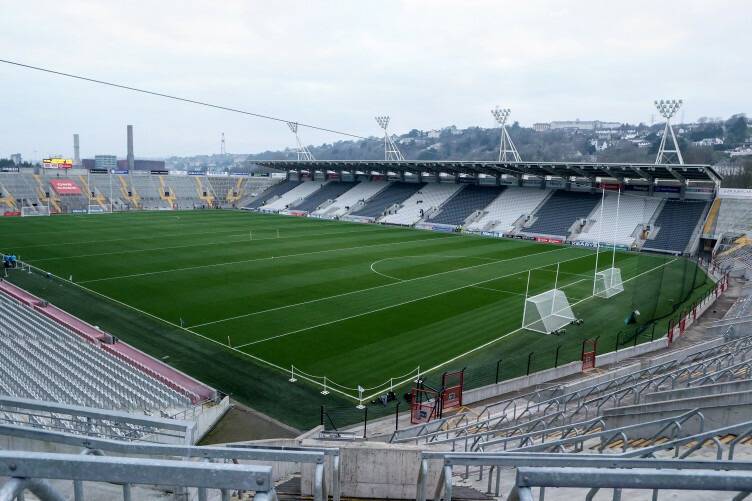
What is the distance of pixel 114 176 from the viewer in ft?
283

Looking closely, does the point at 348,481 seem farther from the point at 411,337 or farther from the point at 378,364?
the point at 411,337

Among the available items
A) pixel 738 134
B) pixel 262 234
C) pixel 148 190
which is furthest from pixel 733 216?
pixel 738 134

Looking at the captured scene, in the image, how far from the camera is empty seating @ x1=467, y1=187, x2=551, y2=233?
60.4m

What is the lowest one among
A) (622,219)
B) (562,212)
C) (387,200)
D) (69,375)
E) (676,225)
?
(69,375)

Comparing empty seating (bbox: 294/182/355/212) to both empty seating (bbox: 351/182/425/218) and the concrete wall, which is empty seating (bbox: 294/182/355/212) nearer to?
empty seating (bbox: 351/182/425/218)

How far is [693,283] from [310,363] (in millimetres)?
26915

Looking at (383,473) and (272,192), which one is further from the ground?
(272,192)

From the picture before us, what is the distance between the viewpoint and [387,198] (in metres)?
75.1

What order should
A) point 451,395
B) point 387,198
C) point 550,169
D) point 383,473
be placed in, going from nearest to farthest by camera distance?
1. point 383,473
2. point 451,395
3. point 550,169
4. point 387,198

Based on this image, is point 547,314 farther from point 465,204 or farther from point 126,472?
point 465,204

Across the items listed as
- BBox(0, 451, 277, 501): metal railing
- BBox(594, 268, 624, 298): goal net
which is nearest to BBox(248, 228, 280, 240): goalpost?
BBox(594, 268, 624, 298): goal net

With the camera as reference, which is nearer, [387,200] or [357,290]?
[357,290]

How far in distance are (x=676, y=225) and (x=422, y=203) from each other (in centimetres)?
2943

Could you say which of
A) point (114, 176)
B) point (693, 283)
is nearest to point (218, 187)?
point (114, 176)
